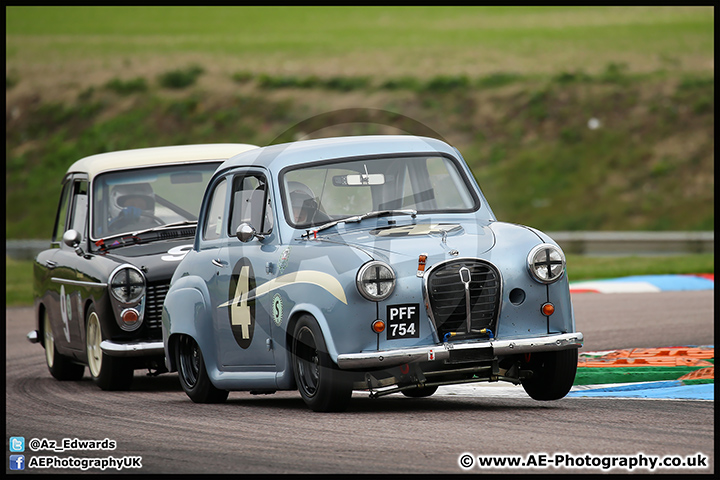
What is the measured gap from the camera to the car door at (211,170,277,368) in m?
7.78

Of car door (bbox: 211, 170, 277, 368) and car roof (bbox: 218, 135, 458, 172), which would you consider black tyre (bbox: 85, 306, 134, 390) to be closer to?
car door (bbox: 211, 170, 277, 368)

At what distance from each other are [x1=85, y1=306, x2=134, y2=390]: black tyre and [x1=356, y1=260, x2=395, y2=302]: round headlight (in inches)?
146

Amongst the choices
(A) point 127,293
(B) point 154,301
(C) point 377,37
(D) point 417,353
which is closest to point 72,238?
(A) point 127,293

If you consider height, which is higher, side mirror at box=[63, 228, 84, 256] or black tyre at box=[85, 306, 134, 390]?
side mirror at box=[63, 228, 84, 256]

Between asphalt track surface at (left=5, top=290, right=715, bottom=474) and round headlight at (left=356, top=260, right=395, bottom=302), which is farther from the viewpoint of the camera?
round headlight at (left=356, top=260, right=395, bottom=302)

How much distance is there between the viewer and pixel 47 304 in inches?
453

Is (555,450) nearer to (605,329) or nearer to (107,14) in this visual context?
(605,329)

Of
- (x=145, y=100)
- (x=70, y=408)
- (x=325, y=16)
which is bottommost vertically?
(x=70, y=408)

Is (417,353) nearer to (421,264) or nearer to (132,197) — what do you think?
(421,264)

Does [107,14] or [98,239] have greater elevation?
[107,14]

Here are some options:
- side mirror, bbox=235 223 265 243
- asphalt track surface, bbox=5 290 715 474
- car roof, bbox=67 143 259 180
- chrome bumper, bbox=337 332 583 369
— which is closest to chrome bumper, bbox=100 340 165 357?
asphalt track surface, bbox=5 290 715 474

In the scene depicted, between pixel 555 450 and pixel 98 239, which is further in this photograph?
pixel 98 239
